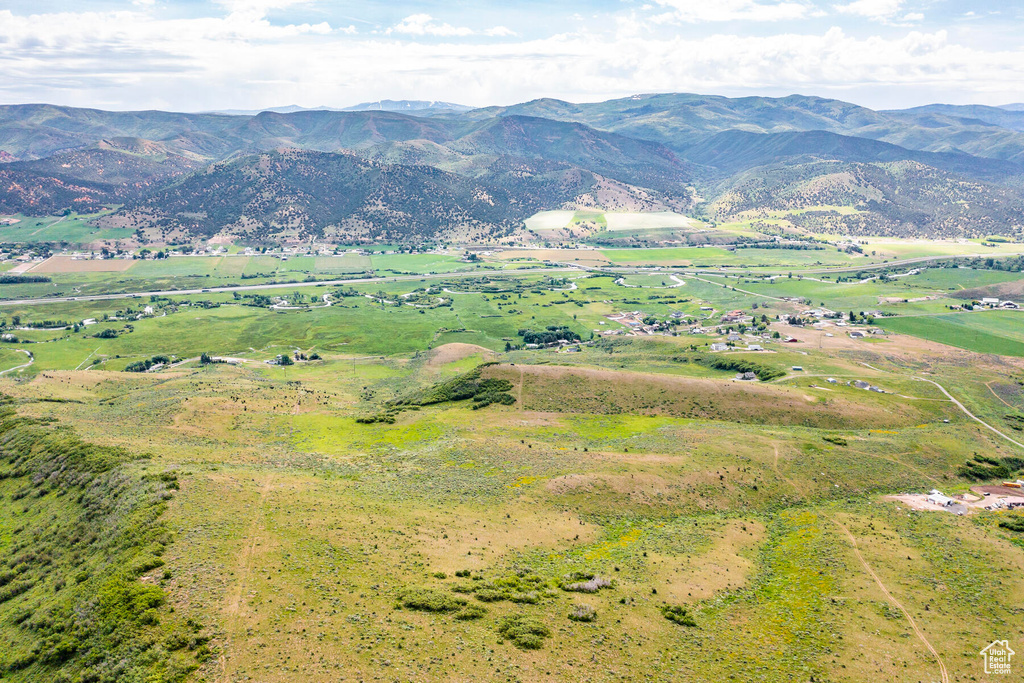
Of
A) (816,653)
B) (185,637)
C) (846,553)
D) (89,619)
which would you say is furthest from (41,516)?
(846,553)

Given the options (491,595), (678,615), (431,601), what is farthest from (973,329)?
(431,601)

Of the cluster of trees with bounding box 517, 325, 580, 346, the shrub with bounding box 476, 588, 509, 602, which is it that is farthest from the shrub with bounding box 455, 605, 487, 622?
the cluster of trees with bounding box 517, 325, 580, 346

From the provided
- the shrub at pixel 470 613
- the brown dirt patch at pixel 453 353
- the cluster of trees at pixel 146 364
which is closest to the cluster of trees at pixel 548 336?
the brown dirt patch at pixel 453 353

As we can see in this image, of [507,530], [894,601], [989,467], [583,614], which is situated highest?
[583,614]

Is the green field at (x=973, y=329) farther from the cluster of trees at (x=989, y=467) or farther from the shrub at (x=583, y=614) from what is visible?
the shrub at (x=583, y=614)

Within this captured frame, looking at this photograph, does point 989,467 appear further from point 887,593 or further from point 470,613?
point 470,613

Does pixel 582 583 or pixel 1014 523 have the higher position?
pixel 582 583

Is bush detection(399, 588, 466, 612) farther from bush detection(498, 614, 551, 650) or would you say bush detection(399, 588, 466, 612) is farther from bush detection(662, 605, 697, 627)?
bush detection(662, 605, 697, 627)
